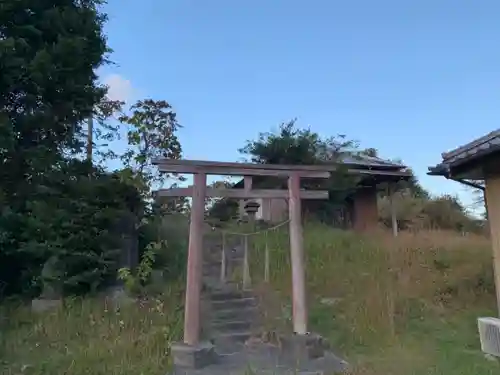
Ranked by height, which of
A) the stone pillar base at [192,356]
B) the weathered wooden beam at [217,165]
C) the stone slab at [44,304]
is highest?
the weathered wooden beam at [217,165]

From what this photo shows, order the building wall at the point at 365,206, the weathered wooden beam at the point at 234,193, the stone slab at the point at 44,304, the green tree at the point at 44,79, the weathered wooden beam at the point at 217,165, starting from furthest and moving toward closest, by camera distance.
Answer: the building wall at the point at 365,206 < the green tree at the point at 44,79 < the stone slab at the point at 44,304 < the weathered wooden beam at the point at 234,193 < the weathered wooden beam at the point at 217,165

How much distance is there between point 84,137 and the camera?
9906 mm

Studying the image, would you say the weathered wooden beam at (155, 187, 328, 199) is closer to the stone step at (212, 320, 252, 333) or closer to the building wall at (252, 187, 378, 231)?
the stone step at (212, 320, 252, 333)

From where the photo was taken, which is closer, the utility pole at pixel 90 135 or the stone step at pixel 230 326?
the stone step at pixel 230 326

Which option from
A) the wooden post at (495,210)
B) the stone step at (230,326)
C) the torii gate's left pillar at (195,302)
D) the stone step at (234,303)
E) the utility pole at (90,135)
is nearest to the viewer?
the torii gate's left pillar at (195,302)

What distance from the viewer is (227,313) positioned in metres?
7.55

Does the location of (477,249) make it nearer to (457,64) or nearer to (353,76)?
(457,64)

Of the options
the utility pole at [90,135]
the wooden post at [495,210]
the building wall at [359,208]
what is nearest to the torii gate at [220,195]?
the wooden post at [495,210]

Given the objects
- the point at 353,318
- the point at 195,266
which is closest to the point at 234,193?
the point at 195,266

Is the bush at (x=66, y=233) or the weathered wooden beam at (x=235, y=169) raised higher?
the weathered wooden beam at (x=235, y=169)

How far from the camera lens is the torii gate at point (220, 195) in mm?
5895

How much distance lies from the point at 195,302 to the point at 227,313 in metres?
1.83

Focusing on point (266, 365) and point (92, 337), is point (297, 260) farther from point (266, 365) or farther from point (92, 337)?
point (92, 337)

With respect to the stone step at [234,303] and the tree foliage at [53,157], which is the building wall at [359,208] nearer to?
the tree foliage at [53,157]
